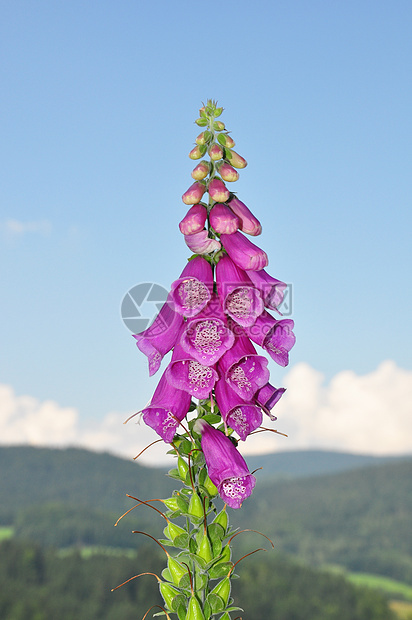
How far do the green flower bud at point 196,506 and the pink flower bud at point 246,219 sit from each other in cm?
205

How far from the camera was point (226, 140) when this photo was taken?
4719 millimetres

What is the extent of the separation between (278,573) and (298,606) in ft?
24.7

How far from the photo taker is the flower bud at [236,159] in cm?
470

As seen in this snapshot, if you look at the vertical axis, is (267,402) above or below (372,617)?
above

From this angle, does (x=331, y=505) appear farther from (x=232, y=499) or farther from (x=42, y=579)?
(x=232, y=499)

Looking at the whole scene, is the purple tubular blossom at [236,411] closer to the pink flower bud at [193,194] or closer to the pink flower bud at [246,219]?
the pink flower bud at [246,219]

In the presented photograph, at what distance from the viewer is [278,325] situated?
4.74 meters

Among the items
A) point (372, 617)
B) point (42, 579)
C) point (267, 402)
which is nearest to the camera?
point (267, 402)

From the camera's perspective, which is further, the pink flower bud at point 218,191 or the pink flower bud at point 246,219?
the pink flower bud at point 246,219

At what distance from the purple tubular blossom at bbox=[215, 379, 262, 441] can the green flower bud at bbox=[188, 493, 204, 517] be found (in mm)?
562

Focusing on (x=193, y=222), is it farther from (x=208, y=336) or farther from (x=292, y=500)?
(x=292, y=500)

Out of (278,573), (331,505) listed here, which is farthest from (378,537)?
(278,573)

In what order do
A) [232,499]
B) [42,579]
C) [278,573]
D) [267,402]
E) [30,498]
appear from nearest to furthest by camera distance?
[232,499] < [267,402] < [42,579] < [278,573] < [30,498]

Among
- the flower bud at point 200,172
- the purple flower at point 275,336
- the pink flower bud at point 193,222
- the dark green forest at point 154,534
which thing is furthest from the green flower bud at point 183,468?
the dark green forest at point 154,534
